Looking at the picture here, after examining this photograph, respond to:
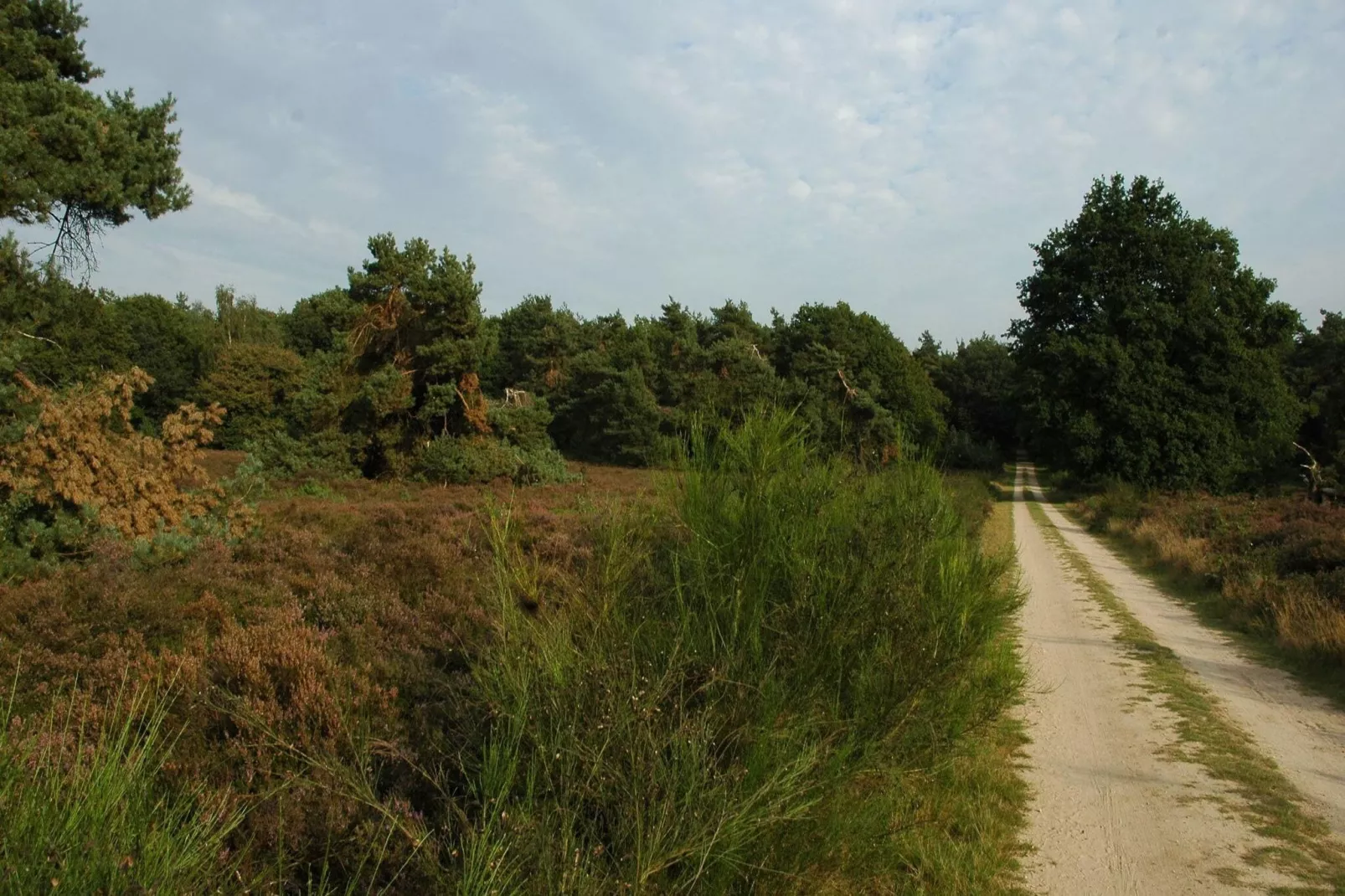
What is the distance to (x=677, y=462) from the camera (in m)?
5.90

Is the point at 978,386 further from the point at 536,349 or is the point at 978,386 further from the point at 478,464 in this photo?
the point at 478,464

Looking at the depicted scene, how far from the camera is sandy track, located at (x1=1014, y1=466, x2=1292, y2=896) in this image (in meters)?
4.87

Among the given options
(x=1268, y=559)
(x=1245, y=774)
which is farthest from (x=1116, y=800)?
(x=1268, y=559)

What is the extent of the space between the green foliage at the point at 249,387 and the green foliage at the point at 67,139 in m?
29.2

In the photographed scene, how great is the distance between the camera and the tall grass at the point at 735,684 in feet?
10.2

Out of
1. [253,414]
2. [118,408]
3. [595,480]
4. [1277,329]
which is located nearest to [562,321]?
[253,414]

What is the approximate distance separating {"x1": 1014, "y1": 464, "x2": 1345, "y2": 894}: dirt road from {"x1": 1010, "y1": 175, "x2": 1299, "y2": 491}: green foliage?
28.3 metres

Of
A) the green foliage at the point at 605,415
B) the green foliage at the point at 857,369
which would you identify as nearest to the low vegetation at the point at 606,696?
the green foliage at the point at 857,369

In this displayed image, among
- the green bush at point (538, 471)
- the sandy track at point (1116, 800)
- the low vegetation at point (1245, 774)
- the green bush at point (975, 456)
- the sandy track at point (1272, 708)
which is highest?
the green bush at point (975, 456)

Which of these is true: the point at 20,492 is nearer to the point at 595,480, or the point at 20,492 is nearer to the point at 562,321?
the point at 595,480

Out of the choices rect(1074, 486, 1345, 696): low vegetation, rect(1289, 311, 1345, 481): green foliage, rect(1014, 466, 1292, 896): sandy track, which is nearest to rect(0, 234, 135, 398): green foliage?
rect(1014, 466, 1292, 896): sandy track

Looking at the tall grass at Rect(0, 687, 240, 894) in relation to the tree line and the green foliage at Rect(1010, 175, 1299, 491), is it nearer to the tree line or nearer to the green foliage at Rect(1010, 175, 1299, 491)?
the tree line

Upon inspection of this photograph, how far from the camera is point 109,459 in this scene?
984 cm

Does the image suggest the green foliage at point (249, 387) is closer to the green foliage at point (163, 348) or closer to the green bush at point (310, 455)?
the green foliage at point (163, 348)
